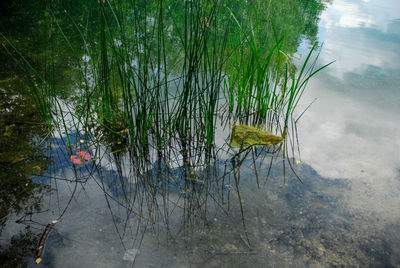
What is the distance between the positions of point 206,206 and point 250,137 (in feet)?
2.24

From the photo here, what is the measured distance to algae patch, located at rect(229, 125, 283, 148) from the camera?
1786mm

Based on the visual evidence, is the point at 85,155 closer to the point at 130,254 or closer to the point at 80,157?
the point at 80,157

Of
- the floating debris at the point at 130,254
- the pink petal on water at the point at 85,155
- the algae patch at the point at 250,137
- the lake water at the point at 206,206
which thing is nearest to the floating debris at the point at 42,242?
the lake water at the point at 206,206

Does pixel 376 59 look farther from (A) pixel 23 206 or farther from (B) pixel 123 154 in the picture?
(A) pixel 23 206

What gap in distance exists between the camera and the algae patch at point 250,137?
5.86 ft

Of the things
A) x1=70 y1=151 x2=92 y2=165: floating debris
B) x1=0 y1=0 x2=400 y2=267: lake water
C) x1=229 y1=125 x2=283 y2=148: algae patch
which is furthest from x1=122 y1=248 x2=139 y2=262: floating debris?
x1=229 y1=125 x2=283 y2=148: algae patch

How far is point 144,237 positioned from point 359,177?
47.3 inches

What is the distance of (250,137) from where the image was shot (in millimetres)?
1842

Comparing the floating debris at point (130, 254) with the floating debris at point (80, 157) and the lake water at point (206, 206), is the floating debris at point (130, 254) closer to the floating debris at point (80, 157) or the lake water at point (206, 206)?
the lake water at point (206, 206)

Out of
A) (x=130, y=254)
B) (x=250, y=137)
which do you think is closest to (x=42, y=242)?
(x=130, y=254)

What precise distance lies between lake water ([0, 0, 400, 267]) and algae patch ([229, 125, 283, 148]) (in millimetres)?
88

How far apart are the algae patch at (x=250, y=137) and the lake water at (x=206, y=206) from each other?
0.09 m

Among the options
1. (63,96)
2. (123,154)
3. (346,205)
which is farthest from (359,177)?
(63,96)

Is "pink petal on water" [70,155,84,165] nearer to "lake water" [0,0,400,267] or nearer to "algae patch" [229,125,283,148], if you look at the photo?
"lake water" [0,0,400,267]
